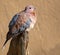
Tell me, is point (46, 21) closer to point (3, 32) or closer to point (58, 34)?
point (58, 34)

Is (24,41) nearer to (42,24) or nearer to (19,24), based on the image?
(19,24)

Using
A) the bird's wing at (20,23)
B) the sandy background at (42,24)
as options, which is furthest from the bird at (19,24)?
the sandy background at (42,24)

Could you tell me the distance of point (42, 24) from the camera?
26.8ft

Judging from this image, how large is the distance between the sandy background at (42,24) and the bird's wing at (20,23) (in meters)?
2.89

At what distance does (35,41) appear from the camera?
8109 mm

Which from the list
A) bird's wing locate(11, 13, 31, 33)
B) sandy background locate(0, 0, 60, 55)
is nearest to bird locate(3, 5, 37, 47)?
bird's wing locate(11, 13, 31, 33)

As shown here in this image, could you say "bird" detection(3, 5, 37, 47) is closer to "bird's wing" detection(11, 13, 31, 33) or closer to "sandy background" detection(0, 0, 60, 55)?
"bird's wing" detection(11, 13, 31, 33)

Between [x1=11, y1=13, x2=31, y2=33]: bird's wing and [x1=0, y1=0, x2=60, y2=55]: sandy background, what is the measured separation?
2894mm

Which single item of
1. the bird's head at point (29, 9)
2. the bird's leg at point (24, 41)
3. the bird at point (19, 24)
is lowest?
the bird's leg at point (24, 41)

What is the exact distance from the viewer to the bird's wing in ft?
16.1

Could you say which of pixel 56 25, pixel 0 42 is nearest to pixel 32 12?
pixel 0 42

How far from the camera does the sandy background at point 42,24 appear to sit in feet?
26.5

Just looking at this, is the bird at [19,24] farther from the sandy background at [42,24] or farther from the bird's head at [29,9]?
the sandy background at [42,24]

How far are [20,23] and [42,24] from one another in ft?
10.6
